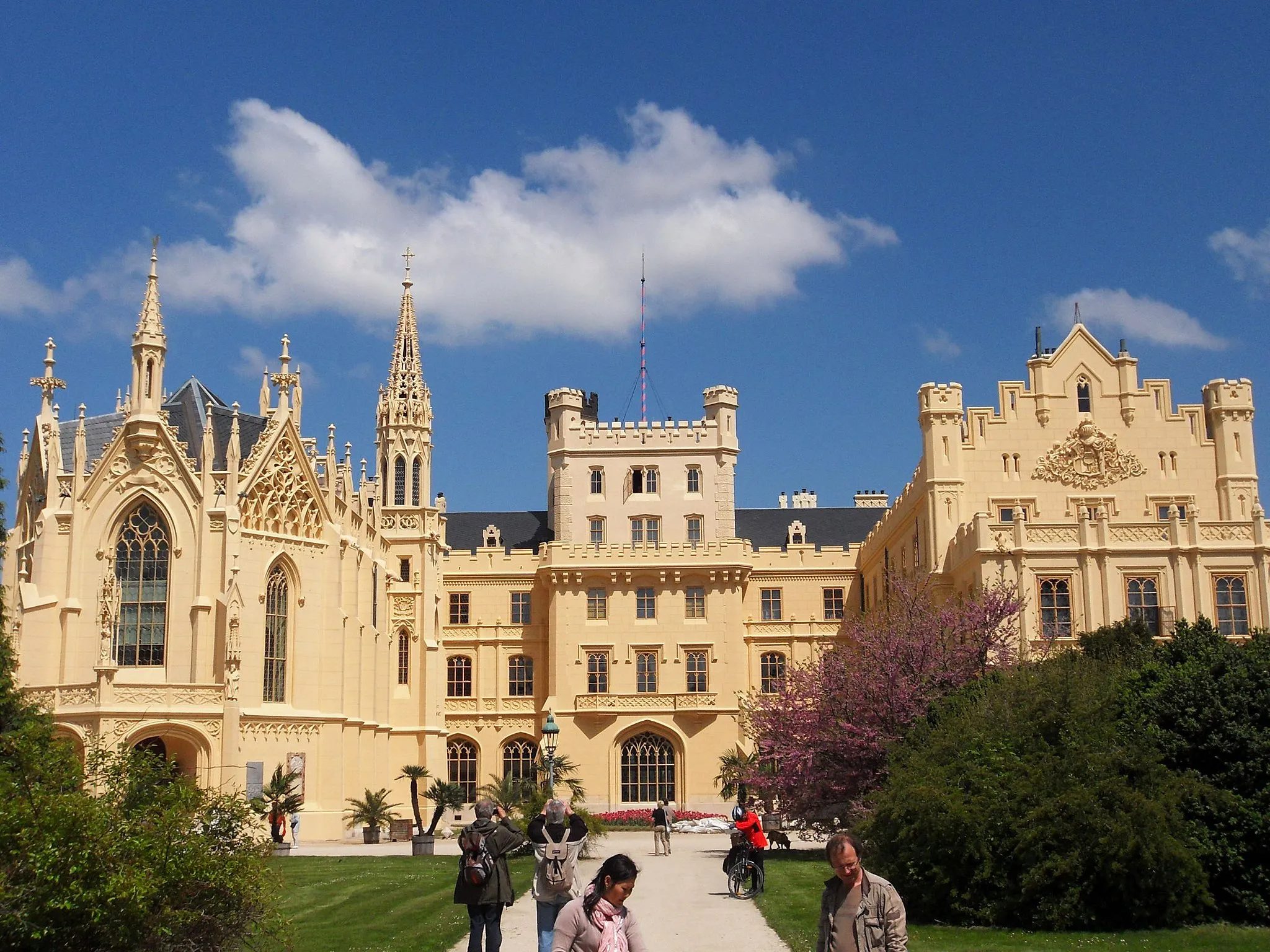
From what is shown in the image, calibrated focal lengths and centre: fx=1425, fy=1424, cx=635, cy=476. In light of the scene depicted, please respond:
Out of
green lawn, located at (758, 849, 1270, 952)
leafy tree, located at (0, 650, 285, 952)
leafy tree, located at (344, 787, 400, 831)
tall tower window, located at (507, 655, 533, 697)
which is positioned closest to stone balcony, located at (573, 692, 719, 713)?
tall tower window, located at (507, 655, 533, 697)

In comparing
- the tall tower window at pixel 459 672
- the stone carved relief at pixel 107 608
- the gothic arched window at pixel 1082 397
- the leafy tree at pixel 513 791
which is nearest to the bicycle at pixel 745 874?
the leafy tree at pixel 513 791

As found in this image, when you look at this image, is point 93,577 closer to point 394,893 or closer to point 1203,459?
Result: point 394,893

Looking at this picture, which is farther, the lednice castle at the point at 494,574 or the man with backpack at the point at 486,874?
the lednice castle at the point at 494,574

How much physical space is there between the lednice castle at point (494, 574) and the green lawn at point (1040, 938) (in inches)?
826

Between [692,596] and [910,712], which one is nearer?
[910,712]

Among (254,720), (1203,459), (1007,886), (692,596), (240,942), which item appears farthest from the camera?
(692,596)

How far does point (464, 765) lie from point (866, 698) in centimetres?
3255

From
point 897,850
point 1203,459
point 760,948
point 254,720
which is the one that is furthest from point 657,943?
point 1203,459

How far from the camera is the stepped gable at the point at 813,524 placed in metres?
68.9

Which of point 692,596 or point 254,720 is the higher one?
point 692,596

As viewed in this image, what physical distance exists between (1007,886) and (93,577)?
32178 mm

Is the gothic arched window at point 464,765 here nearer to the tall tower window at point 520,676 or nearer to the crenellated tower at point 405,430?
the tall tower window at point 520,676

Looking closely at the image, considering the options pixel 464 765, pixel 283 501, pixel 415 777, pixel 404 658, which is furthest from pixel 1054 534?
pixel 464 765

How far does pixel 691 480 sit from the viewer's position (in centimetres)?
6456
